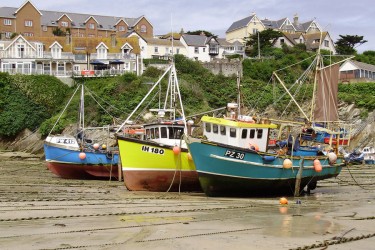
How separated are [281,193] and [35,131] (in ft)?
111

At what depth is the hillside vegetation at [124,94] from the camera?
4712 cm

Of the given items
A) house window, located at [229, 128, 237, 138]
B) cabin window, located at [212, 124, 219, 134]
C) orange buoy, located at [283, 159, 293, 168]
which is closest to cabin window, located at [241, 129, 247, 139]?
house window, located at [229, 128, 237, 138]

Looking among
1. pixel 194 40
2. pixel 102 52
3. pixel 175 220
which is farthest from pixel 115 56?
pixel 175 220

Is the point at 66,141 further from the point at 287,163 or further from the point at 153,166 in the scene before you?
the point at 287,163

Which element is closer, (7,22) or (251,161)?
(251,161)

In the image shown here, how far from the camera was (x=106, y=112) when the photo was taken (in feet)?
153

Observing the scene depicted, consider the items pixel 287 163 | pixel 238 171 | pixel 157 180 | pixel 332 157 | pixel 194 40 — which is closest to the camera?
pixel 238 171

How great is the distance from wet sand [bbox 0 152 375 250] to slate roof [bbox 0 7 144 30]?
198ft

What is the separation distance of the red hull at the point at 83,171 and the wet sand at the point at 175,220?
5.18 meters

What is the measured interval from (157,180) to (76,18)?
66306mm

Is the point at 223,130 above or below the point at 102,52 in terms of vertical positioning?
below

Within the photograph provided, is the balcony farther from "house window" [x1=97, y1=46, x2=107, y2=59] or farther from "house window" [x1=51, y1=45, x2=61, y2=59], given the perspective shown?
"house window" [x1=51, y1=45, x2=61, y2=59]

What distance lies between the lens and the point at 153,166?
19891mm

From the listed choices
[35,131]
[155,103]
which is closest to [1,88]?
[35,131]
